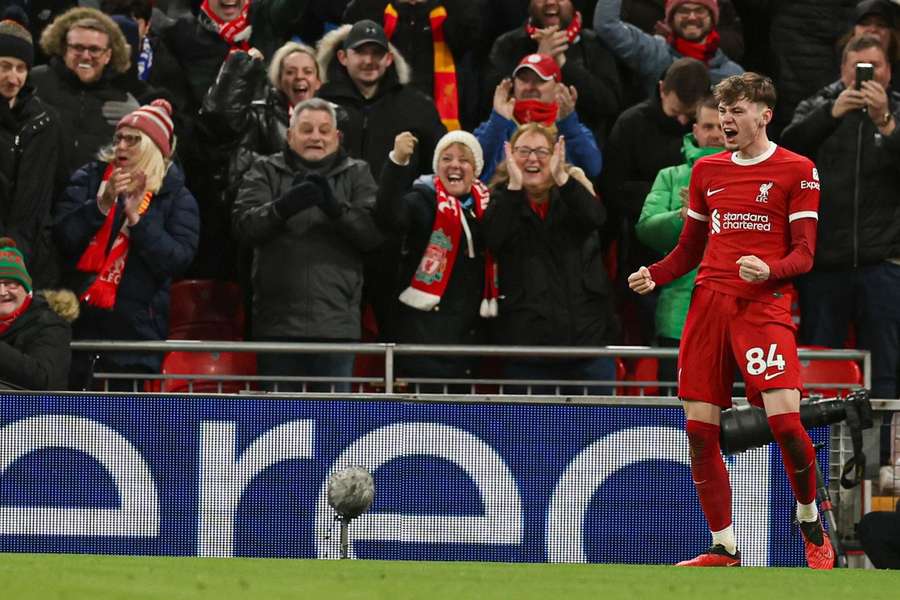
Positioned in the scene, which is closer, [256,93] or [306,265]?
[306,265]

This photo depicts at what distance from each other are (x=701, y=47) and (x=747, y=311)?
408 cm

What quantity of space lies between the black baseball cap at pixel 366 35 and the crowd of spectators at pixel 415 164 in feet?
0.06

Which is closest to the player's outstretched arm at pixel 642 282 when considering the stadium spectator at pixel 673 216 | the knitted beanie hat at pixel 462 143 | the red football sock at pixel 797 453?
the red football sock at pixel 797 453

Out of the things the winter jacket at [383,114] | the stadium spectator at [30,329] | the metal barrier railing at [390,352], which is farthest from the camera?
the winter jacket at [383,114]

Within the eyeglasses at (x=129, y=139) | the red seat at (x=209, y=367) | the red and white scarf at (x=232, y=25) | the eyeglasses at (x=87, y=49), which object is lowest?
the red seat at (x=209, y=367)

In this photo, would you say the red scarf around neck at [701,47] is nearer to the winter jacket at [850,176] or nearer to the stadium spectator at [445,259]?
the winter jacket at [850,176]

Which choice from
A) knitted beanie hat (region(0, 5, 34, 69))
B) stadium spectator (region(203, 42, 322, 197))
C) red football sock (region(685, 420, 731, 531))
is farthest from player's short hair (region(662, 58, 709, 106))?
knitted beanie hat (region(0, 5, 34, 69))

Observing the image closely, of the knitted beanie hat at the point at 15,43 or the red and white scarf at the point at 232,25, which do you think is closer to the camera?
the knitted beanie hat at the point at 15,43

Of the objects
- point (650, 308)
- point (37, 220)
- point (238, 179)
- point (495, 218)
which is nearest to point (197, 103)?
point (238, 179)

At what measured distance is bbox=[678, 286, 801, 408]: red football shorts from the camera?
721 cm

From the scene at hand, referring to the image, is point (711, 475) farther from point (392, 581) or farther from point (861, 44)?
point (861, 44)

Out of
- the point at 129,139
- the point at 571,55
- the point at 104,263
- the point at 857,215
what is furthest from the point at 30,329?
Result: the point at 857,215

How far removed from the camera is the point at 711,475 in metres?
7.37

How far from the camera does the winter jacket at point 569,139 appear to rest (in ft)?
→ 34.2
